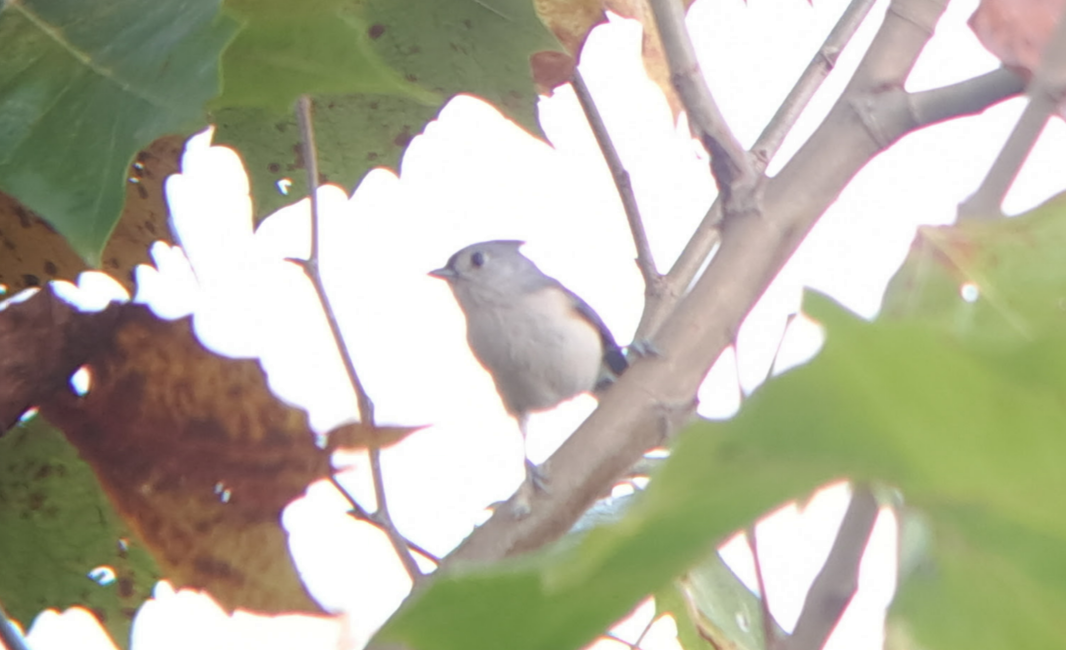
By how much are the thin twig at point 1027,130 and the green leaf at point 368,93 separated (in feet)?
0.67

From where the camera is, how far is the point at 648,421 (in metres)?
0.35

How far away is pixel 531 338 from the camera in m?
1.08

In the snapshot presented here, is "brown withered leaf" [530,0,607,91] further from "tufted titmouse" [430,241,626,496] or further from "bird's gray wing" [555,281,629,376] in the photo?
"bird's gray wing" [555,281,629,376]

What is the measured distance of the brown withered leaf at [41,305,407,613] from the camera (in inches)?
18.5

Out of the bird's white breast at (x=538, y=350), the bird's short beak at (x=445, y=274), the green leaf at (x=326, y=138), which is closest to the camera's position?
the green leaf at (x=326, y=138)

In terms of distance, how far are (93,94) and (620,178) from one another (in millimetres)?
243

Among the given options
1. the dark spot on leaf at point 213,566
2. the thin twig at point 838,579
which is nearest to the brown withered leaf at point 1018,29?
the thin twig at point 838,579

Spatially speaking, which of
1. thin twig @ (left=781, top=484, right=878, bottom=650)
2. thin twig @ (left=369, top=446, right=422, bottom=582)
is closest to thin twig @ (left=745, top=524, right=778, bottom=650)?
thin twig @ (left=781, top=484, right=878, bottom=650)

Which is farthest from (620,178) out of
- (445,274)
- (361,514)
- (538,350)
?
(445,274)

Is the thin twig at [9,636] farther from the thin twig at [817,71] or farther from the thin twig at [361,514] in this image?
the thin twig at [817,71]

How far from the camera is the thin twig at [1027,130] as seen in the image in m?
Result: 0.28

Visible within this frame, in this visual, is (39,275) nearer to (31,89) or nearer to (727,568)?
(31,89)

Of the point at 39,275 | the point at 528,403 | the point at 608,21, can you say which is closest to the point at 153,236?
the point at 39,275

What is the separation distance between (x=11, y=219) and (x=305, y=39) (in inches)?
6.8
